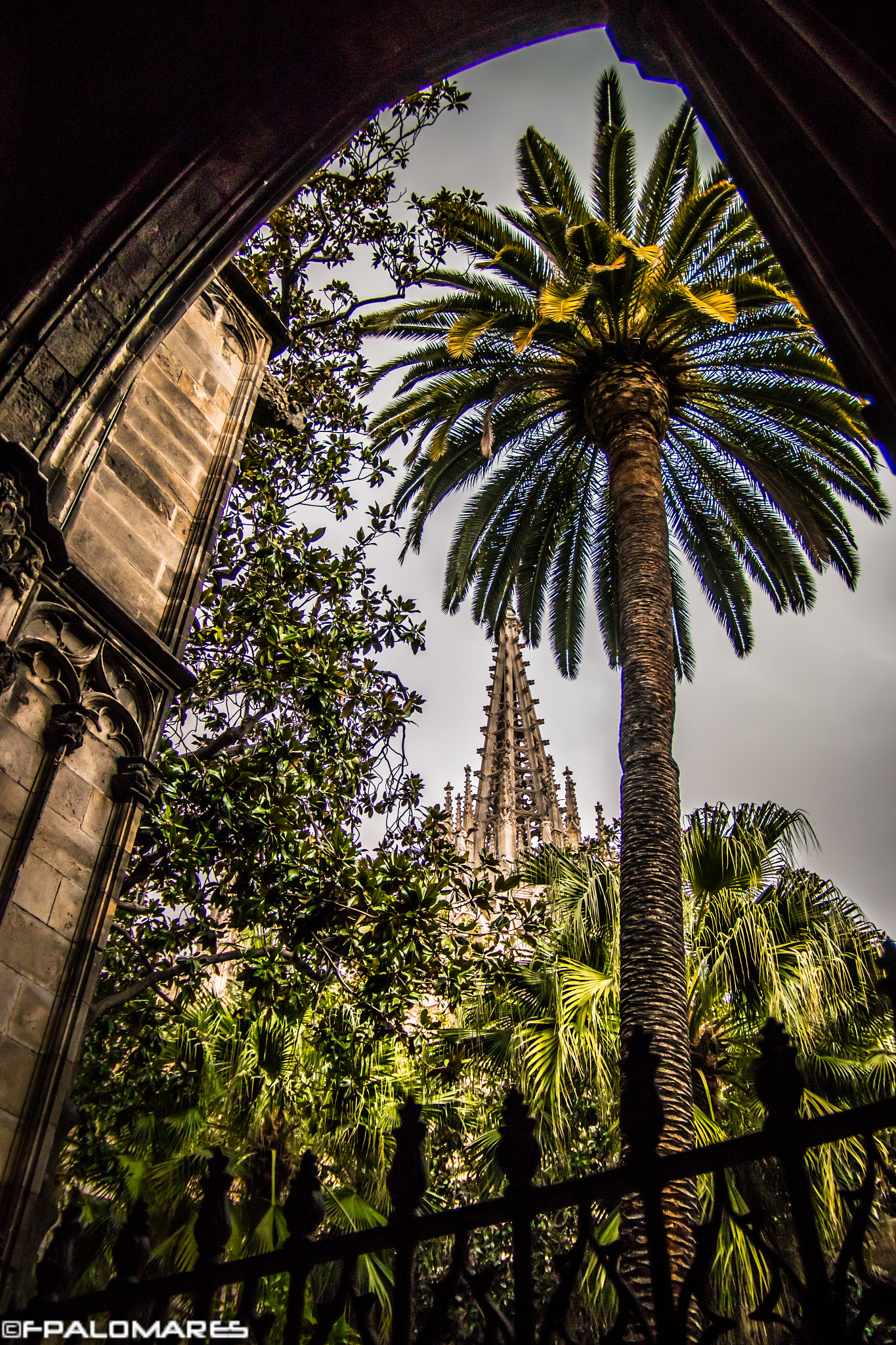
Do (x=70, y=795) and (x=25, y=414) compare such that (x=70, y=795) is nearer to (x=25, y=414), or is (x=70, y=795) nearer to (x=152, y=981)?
(x=25, y=414)

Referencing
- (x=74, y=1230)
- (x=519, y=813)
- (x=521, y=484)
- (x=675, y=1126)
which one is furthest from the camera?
(x=519, y=813)

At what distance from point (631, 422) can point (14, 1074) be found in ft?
31.6

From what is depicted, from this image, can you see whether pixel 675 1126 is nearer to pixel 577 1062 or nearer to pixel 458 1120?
pixel 577 1062

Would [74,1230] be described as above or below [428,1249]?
below

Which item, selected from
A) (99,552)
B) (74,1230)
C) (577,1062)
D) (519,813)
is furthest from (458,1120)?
(519,813)

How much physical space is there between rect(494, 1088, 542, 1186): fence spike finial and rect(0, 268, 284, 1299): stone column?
2051mm

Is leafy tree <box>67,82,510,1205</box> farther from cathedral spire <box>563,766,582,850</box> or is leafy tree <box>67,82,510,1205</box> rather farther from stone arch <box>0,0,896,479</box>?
cathedral spire <box>563,766,582,850</box>

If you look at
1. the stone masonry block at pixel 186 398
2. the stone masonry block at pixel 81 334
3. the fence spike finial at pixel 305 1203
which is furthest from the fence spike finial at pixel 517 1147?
the stone masonry block at pixel 186 398

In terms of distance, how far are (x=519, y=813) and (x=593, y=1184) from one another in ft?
134

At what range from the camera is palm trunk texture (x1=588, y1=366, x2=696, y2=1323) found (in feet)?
23.8

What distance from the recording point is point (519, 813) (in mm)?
42375

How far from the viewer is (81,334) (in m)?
3.93

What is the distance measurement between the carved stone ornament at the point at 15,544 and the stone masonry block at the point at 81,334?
1.98 feet

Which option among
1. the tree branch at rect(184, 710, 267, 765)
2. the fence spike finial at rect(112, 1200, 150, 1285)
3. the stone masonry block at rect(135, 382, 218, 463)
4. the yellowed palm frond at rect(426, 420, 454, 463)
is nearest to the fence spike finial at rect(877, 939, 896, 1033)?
the fence spike finial at rect(112, 1200, 150, 1285)
